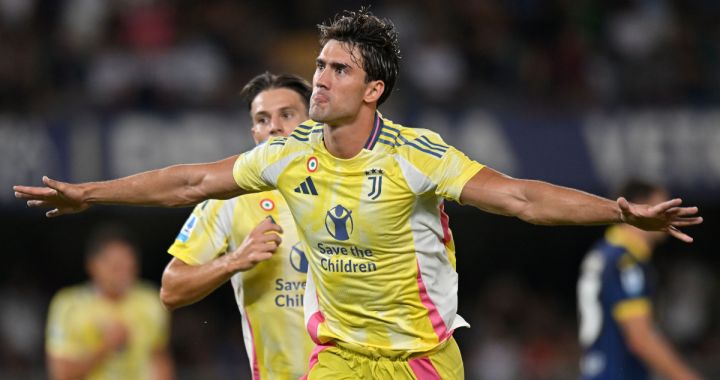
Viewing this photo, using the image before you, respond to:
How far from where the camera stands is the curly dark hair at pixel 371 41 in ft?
17.2

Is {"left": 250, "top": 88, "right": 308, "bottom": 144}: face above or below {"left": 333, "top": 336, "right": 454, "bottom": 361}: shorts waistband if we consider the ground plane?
above

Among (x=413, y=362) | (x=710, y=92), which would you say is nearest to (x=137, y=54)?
(x=710, y=92)

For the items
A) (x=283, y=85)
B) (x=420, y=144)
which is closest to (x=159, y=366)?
(x=283, y=85)

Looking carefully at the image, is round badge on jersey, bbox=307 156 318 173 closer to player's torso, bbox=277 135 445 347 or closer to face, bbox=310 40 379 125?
player's torso, bbox=277 135 445 347

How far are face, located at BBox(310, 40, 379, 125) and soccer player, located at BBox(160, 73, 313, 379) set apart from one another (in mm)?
788

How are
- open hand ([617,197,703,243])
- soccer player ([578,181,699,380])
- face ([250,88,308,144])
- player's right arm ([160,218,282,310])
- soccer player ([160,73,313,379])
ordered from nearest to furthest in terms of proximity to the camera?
open hand ([617,197,703,243]), player's right arm ([160,218,282,310]), soccer player ([160,73,313,379]), face ([250,88,308,144]), soccer player ([578,181,699,380])

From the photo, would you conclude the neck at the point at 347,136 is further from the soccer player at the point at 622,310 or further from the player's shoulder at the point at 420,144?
the soccer player at the point at 622,310

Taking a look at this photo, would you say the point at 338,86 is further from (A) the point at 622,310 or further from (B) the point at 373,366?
(A) the point at 622,310

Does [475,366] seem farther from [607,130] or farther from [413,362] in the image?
[413,362]

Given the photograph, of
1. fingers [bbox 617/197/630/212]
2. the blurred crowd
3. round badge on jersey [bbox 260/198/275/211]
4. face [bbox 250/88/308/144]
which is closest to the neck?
round badge on jersey [bbox 260/198/275/211]

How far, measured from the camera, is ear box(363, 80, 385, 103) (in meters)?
5.27

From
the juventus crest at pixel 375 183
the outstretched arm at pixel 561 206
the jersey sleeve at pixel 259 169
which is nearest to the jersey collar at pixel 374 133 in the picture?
the juventus crest at pixel 375 183

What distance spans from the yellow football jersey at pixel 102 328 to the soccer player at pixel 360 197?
10.3ft

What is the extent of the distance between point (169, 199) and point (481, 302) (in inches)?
385
